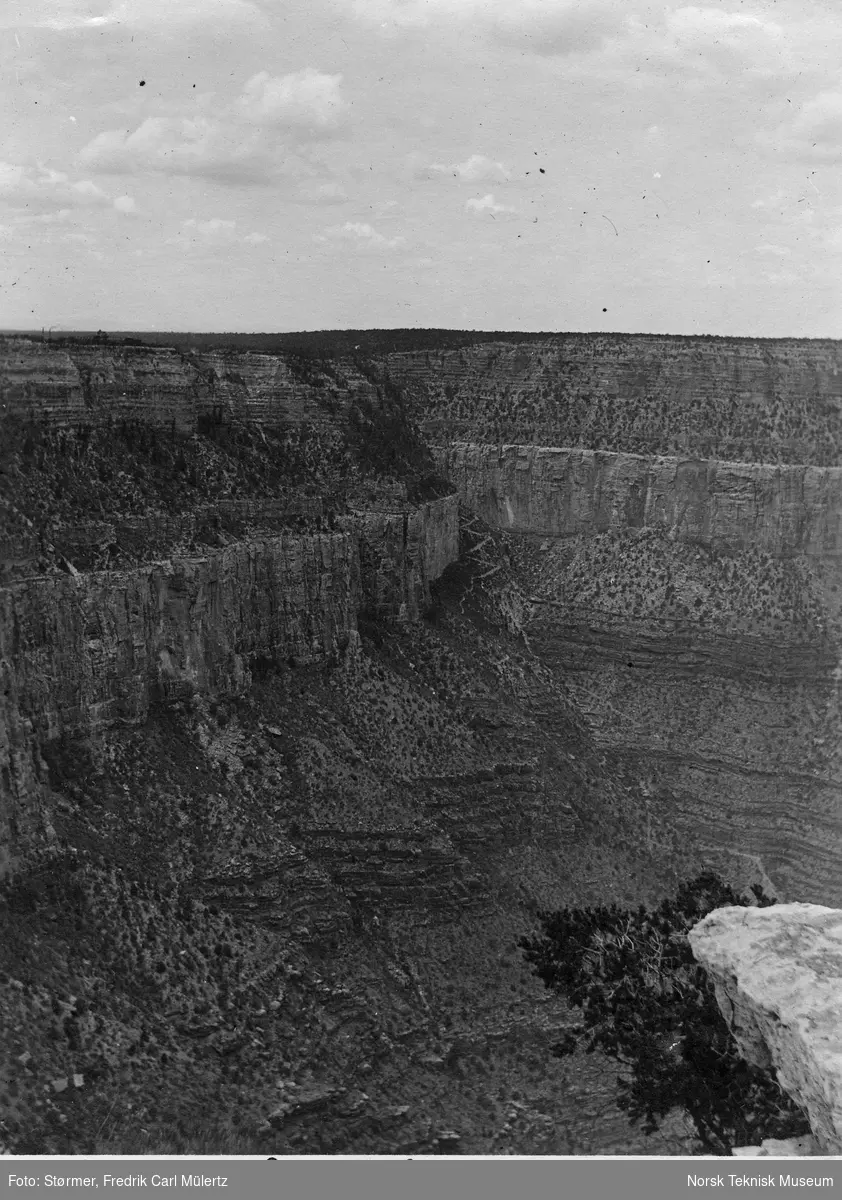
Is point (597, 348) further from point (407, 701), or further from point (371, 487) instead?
point (407, 701)

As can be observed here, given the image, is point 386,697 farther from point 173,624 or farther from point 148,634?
point 148,634

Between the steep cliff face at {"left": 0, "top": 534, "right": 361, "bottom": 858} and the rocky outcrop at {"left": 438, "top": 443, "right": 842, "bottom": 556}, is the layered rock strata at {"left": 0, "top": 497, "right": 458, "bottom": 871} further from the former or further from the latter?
the rocky outcrop at {"left": 438, "top": 443, "right": 842, "bottom": 556}

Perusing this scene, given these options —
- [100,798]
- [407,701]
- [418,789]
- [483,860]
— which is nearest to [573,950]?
[483,860]

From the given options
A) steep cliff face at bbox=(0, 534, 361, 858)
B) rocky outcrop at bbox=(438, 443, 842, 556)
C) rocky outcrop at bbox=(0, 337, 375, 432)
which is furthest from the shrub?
rocky outcrop at bbox=(0, 337, 375, 432)

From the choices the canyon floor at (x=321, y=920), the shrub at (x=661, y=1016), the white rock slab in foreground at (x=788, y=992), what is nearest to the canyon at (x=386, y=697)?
the canyon floor at (x=321, y=920)

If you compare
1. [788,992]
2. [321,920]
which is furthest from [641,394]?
[788,992]

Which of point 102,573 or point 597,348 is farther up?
point 597,348

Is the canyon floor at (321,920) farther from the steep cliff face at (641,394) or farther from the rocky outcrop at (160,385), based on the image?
the steep cliff face at (641,394)
